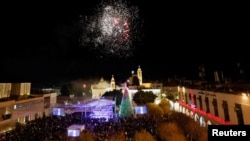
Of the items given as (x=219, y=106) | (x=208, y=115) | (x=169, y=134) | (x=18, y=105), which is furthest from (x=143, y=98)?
(x=169, y=134)

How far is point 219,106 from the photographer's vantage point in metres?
26.5

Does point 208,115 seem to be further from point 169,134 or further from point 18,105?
point 18,105

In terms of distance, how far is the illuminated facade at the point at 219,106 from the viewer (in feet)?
67.7

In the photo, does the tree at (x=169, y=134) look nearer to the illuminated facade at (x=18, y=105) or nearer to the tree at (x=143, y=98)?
the illuminated facade at (x=18, y=105)

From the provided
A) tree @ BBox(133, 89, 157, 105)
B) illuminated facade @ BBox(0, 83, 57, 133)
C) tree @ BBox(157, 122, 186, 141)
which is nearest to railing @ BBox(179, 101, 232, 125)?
tree @ BBox(157, 122, 186, 141)

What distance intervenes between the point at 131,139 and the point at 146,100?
38.6 metres

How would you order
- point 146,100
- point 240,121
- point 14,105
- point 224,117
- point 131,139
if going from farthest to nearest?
point 146,100, point 14,105, point 224,117, point 131,139, point 240,121

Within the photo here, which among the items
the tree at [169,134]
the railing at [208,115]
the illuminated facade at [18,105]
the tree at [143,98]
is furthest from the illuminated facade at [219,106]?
the illuminated facade at [18,105]

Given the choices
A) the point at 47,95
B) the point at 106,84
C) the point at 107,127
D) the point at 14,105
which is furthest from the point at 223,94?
the point at 106,84

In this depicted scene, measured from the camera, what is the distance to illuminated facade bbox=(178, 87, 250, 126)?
20.6m

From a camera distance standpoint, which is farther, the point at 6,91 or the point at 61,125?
the point at 6,91

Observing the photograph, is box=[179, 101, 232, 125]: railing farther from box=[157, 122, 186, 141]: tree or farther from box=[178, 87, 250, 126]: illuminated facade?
box=[157, 122, 186, 141]: tree

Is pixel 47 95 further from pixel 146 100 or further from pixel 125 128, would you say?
pixel 125 128

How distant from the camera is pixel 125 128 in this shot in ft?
84.5
